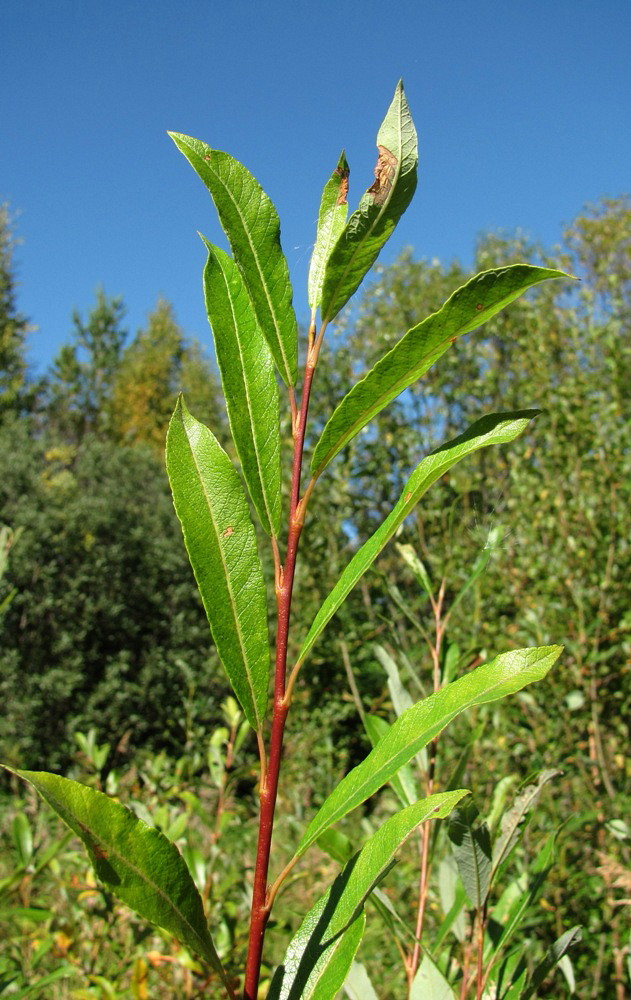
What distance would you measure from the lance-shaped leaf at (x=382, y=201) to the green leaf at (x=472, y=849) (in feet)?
1.66

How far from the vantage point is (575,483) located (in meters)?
3.19

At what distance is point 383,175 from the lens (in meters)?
0.57

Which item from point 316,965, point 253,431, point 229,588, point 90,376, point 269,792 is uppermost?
point 90,376

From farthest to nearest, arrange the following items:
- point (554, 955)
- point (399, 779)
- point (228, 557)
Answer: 1. point (399, 779)
2. point (554, 955)
3. point (228, 557)

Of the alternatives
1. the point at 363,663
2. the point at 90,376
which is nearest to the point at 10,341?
the point at 90,376

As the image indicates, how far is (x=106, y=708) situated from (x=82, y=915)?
6.59 m

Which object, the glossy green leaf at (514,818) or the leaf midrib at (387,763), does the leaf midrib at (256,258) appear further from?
the glossy green leaf at (514,818)

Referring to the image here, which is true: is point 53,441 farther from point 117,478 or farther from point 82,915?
point 82,915

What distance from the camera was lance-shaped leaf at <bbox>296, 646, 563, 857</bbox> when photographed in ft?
1.58

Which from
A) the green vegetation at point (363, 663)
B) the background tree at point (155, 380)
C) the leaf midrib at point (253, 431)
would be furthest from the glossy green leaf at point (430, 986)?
the background tree at point (155, 380)

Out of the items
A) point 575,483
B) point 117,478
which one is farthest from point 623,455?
point 117,478

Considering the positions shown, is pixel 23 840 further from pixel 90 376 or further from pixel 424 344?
pixel 90 376

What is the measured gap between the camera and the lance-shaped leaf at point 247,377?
23.8 inches

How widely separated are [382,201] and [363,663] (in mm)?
6207
